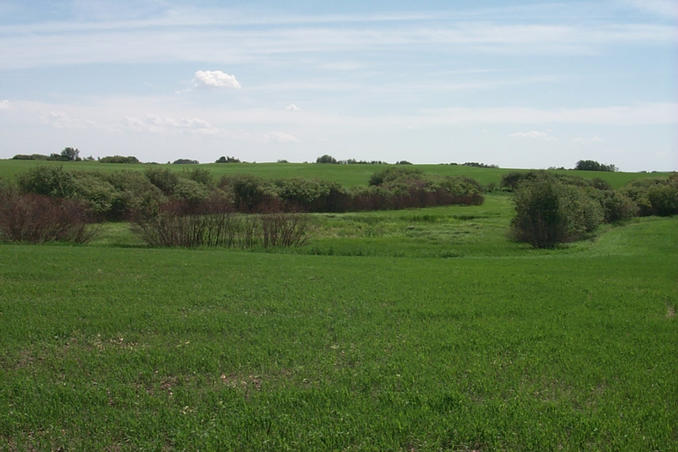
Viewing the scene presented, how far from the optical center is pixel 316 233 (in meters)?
41.5

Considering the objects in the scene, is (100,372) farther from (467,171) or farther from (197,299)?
(467,171)

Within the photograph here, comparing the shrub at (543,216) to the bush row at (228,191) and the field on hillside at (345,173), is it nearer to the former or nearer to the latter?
the bush row at (228,191)

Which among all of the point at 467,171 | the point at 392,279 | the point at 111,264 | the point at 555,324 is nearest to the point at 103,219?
the point at 111,264

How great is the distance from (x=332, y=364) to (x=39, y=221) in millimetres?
27296

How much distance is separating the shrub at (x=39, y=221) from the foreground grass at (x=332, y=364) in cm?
1548

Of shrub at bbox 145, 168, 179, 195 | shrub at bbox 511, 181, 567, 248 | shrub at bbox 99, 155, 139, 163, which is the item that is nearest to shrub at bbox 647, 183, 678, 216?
shrub at bbox 511, 181, 567, 248

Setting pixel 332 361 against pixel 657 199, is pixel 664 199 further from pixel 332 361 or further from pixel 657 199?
pixel 332 361

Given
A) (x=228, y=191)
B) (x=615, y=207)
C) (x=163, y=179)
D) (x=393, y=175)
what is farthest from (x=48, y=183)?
(x=393, y=175)

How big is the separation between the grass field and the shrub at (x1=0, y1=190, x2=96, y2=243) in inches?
533

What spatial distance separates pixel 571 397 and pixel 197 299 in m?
9.30

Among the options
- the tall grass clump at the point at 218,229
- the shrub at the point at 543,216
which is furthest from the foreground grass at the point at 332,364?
the shrub at the point at 543,216

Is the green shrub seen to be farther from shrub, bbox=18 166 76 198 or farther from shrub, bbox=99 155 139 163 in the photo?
shrub, bbox=99 155 139 163

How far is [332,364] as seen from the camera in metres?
8.72

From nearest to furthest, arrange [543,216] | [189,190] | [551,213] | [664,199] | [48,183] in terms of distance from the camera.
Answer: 1. [551,213]
2. [543,216]
3. [48,183]
4. [189,190]
5. [664,199]
